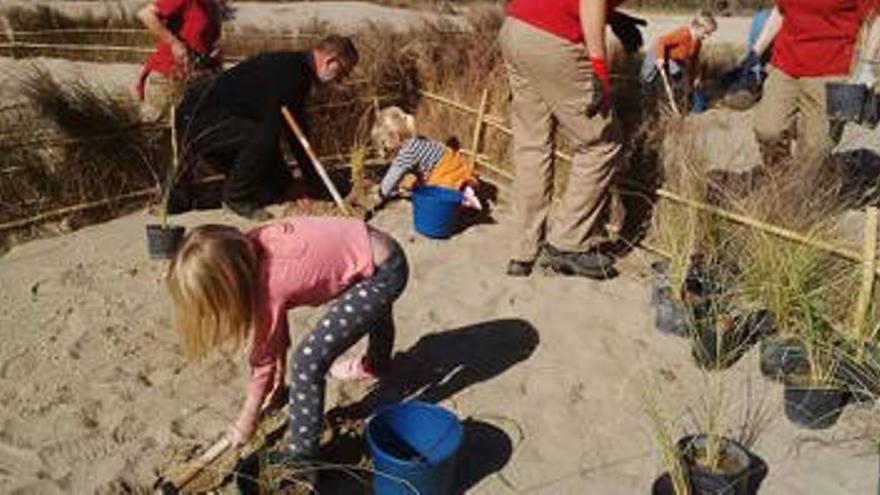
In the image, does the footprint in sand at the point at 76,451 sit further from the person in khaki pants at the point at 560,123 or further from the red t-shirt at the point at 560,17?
the red t-shirt at the point at 560,17

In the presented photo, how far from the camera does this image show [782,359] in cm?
422

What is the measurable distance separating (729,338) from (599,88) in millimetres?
1289

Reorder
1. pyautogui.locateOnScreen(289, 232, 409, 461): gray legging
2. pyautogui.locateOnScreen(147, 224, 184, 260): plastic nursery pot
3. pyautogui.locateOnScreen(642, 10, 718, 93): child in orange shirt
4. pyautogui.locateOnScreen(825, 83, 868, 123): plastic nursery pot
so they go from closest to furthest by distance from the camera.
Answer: pyautogui.locateOnScreen(289, 232, 409, 461): gray legging < pyautogui.locateOnScreen(825, 83, 868, 123): plastic nursery pot < pyautogui.locateOnScreen(147, 224, 184, 260): plastic nursery pot < pyautogui.locateOnScreen(642, 10, 718, 93): child in orange shirt

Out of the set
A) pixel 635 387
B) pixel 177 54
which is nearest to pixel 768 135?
pixel 635 387

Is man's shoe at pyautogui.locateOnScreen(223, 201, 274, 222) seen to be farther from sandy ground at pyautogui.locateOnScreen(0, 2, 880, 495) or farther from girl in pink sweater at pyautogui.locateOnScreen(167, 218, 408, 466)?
girl in pink sweater at pyautogui.locateOnScreen(167, 218, 408, 466)

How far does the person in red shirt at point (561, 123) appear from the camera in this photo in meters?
A: 4.66

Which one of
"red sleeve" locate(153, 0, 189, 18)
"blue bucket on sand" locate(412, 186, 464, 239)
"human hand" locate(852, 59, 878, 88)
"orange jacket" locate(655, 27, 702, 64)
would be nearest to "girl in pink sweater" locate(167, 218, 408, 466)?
"blue bucket on sand" locate(412, 186, 464, 239)

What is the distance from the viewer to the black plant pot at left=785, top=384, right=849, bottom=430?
394 cm

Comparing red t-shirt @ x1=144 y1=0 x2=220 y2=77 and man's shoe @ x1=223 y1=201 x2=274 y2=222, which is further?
red t-shirt @ x1=144 y1=0 x2=220 y2=77

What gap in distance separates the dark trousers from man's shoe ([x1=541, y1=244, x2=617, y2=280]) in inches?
69.7

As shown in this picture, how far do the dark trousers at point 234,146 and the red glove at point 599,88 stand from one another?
1.99 meters

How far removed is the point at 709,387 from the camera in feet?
14.0

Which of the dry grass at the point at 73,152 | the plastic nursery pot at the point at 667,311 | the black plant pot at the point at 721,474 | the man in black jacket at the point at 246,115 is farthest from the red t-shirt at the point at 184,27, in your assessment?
the black plant pot at the point at 721,474

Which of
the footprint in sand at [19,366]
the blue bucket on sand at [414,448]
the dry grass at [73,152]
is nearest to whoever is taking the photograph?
the blue bucket on sand at [414,448]
